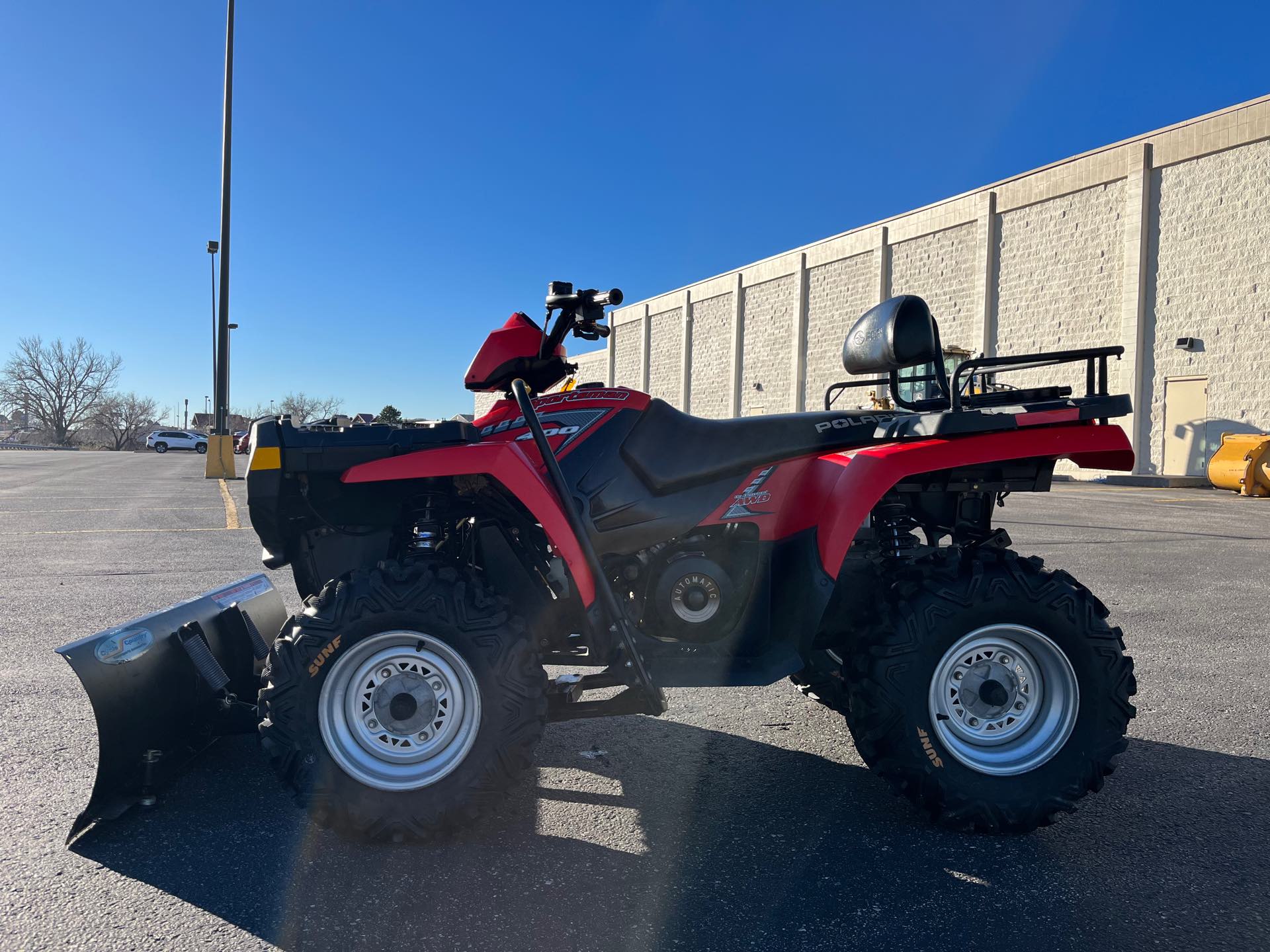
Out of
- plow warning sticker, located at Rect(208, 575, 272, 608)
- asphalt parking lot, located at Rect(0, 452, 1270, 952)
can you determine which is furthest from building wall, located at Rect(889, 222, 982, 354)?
plow warning sticker, located at Rect(208, 575, 272, 608)

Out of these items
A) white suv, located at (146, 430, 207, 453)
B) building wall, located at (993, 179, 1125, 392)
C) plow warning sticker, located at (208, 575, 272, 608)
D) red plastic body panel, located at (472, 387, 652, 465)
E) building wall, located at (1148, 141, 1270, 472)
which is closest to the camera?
red plastic body panel, located at (472, 387, 652, 465)

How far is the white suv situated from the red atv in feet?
207

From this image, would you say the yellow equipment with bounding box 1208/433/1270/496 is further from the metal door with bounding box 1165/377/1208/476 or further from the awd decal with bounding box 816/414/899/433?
the awd decal with bounding box 816/414/899/433

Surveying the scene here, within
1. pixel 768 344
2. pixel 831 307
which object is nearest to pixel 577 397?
pixel 831 307

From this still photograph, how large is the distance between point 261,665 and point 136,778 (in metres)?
0.70

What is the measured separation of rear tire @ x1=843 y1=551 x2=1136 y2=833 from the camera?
9.55ft

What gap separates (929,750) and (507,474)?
1.73 m

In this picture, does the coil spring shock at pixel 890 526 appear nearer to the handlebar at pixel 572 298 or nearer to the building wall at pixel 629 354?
the handlebar at pixel 572 298

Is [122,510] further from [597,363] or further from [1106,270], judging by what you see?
[597,363]

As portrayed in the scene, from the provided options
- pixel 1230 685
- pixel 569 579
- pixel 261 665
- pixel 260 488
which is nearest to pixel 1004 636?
pixel 569 579

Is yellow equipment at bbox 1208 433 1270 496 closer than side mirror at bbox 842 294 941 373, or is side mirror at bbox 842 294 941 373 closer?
side mirror at bbox 842 294 941 373

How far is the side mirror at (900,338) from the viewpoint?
337 cm

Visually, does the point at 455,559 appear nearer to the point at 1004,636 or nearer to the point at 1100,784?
the point at 1004,636

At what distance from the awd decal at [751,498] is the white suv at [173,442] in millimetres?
63700
